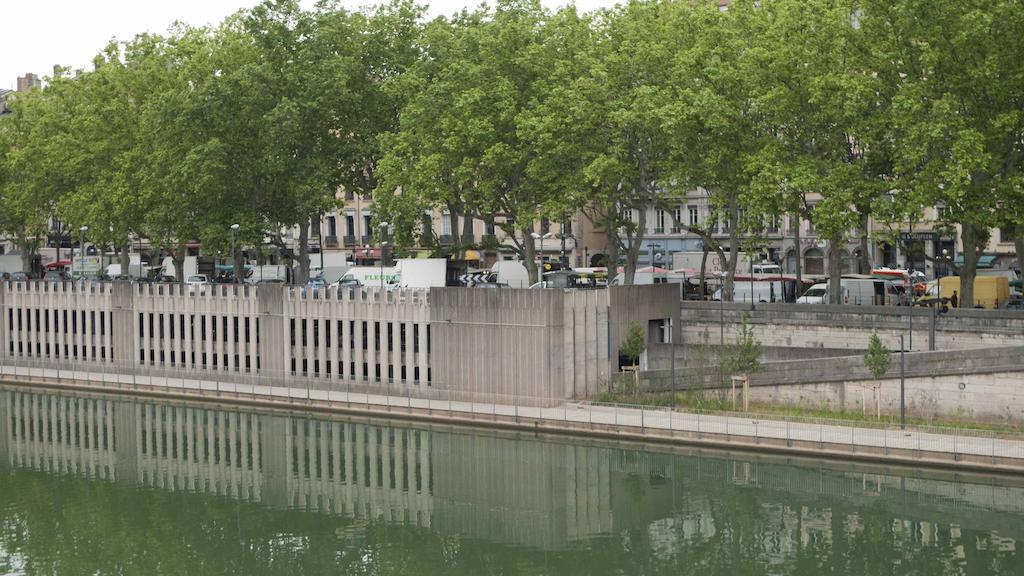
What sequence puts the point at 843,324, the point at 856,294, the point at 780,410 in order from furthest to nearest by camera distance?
1. the point at 856,294
2. the point at 843,324
3. the point at 780,410

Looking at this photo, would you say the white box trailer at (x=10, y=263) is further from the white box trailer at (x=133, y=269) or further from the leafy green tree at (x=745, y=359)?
the leafy green tree at (x=745, y=359)

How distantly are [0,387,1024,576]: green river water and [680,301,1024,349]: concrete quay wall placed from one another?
12.6 m

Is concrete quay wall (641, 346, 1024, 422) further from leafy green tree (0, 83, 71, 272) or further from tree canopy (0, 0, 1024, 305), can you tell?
leafy green tree (0, 83, 71, 272)

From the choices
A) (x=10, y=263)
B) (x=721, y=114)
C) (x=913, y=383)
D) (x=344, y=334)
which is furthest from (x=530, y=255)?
(x=10, y=263)

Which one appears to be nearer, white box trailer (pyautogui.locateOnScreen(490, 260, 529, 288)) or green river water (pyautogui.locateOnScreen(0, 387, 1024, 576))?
green river water (pyautogui.locateOnScreen(0, 387, 1024, 576))

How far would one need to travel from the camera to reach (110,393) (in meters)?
75.1

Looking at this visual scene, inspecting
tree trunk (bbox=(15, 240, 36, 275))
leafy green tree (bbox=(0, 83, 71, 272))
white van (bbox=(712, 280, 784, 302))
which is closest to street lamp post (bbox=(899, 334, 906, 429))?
white van (bbox=(712, 280, 784, 302))

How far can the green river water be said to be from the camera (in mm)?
43000

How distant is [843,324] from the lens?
63938 mm

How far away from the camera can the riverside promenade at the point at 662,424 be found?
50.4 m

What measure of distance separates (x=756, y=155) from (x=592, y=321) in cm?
1201

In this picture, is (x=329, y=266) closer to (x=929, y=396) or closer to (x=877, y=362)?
(x=877, y=362)

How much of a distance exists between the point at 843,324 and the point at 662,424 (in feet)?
42.7

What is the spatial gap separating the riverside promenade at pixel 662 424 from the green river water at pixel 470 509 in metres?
0.69
